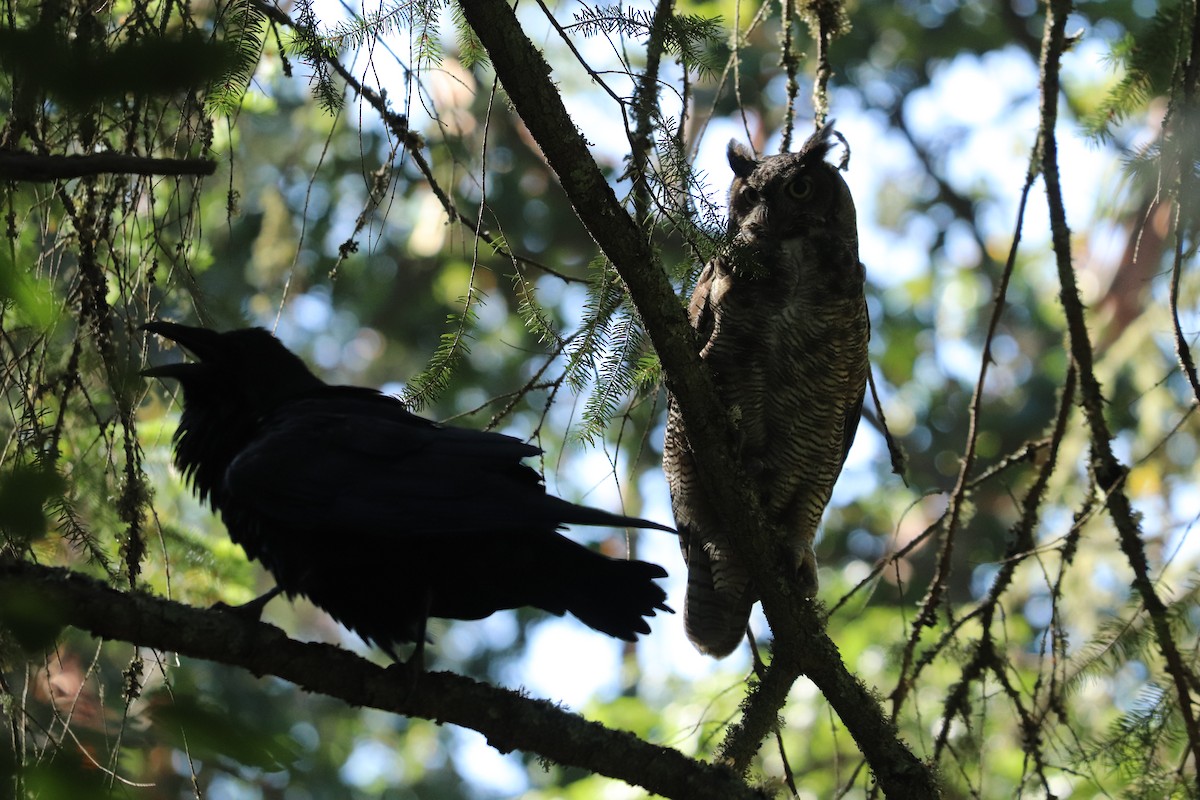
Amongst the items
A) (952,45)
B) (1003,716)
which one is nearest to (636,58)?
(952,45)

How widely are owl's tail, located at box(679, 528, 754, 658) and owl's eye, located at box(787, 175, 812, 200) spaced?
4.21 ft

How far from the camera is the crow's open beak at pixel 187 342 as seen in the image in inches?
101

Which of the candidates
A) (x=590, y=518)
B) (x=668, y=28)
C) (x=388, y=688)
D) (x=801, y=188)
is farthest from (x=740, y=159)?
(x=388, y=688)

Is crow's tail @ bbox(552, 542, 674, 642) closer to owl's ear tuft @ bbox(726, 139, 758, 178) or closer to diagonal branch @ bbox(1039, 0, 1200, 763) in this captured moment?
diagonal branch @ bbox(1039, 0, 1200, 763)

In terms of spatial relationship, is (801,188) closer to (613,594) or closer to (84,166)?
(613,594)

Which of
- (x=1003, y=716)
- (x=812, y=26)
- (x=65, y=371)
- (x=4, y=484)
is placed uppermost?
(x=812, y=26)

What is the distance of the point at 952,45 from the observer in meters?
11.2

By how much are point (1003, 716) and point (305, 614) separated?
397 inches

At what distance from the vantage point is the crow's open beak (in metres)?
2.56

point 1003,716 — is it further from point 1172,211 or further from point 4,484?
point 4,484

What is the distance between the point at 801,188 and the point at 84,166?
2.99 meters

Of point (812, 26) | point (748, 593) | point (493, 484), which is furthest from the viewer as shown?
point (748, 593)

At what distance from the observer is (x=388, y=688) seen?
2.24 meters

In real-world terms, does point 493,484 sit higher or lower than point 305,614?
lower
